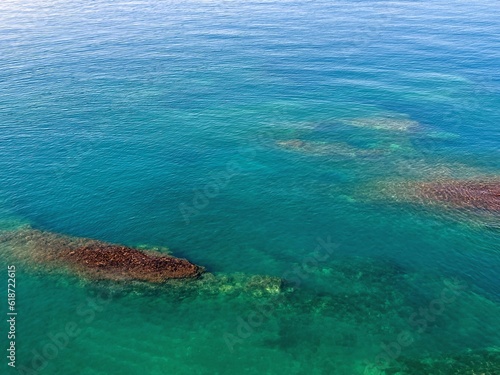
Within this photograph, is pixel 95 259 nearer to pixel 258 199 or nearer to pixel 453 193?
pixel 258 199

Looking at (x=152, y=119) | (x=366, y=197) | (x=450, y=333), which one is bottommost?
(x=450, y=333)

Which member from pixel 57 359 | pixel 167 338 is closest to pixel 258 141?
pixel 167 338

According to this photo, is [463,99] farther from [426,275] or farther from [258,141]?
[426,275]

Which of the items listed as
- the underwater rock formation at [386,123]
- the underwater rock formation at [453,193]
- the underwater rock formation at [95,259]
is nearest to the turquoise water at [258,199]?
the underwater rock formation at [386,123]
